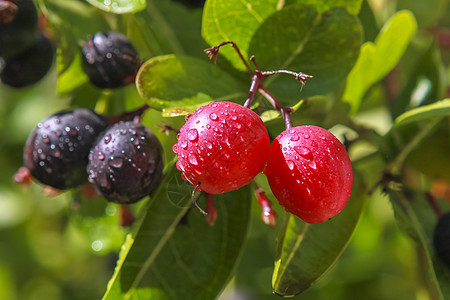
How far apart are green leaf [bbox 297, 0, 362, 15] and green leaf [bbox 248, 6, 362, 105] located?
0.11 feet

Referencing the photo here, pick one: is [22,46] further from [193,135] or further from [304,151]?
[304,151]

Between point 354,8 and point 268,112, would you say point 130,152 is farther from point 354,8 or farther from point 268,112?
point 354,8

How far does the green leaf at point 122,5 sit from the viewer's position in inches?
53.9

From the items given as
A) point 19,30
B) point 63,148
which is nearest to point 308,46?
point 63,148

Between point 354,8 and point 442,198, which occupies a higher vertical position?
point 354,8

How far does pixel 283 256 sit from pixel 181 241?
1.05 feet

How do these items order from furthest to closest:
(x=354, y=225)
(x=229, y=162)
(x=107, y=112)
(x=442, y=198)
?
(x=442, y=198) < (x=107, y=112) < (x=354, y=225) < (x=229, y=162)

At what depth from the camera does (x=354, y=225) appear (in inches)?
50.6

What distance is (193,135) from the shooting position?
98 centimetres

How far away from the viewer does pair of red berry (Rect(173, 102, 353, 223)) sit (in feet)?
3.18

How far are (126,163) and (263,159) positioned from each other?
0.34m

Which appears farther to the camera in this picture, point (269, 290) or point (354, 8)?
point (269, 290)

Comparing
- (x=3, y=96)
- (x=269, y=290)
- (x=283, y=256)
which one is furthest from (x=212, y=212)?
(x=3, y=96)

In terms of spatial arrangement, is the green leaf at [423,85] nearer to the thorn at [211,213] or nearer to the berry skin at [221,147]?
the thorn at [211,213]
